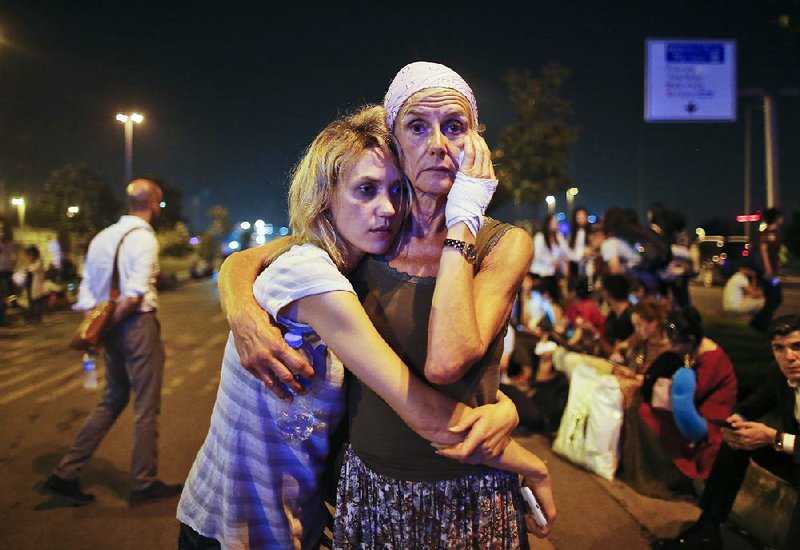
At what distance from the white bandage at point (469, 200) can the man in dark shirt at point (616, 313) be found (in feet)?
19.1

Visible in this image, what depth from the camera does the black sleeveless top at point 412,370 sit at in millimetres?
1690

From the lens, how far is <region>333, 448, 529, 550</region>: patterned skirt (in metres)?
1.73

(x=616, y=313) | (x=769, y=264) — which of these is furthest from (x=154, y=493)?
(x=769, y=264)

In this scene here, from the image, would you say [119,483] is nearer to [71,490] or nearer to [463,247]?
[71,490]

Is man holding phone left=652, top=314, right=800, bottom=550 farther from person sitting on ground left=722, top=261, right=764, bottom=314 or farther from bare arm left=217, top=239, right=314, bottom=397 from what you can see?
person sitting on ground left=722, top=261, right=764, bottom=314

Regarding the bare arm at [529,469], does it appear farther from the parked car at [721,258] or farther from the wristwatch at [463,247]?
the parked car at [721,258]

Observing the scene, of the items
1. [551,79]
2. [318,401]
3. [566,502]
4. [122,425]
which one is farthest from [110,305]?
[551,79]

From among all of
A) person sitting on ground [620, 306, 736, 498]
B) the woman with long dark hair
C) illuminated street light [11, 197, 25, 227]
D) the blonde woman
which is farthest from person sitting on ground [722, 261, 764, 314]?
illuminated street light [11, 197, 25, 227]

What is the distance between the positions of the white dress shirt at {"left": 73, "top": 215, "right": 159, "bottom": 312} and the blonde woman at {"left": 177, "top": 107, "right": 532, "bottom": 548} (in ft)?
10.1

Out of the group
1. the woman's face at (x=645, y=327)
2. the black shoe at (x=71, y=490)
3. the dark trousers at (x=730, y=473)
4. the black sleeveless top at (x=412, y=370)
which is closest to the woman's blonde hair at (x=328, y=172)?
the black sleeveless top at (x=412, y=370)

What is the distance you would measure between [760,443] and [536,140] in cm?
2202

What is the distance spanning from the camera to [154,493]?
4520 millimetres

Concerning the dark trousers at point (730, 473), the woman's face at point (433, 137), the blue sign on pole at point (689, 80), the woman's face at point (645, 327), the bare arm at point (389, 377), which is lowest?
the dark trousers at point (730, 473)

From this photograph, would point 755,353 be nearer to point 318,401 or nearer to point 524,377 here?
point 524,377
